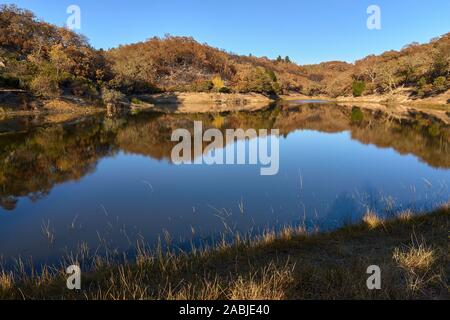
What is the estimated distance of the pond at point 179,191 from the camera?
897cm

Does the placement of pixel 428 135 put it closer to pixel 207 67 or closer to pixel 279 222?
pixel 279 222

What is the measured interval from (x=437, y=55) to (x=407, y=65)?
10.5m

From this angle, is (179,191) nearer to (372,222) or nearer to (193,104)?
(372,222)

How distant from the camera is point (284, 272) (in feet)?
18.4

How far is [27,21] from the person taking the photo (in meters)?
75.9

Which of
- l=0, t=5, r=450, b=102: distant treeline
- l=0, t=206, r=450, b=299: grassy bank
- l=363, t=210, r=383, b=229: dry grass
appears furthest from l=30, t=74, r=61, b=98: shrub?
l=363, t=210, r=383, b=229: dry grass

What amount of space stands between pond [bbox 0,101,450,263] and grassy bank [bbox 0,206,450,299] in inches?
51.3

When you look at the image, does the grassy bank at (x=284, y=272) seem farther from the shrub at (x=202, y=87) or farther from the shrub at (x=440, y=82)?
the shrub at (x=202, y=87)

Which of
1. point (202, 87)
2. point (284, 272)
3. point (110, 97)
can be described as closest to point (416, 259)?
point (284, 272)

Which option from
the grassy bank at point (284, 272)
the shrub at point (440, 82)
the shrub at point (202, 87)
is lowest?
the grassy bank at point (284, 272)

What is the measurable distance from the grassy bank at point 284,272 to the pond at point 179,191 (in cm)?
130

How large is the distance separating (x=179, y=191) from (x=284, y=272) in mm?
7481

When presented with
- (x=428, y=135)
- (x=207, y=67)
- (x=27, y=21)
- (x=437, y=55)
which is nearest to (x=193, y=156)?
(x=428, y=135)

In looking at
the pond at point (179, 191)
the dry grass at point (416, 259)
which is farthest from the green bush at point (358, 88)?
the dry grass at point (416, 259)
